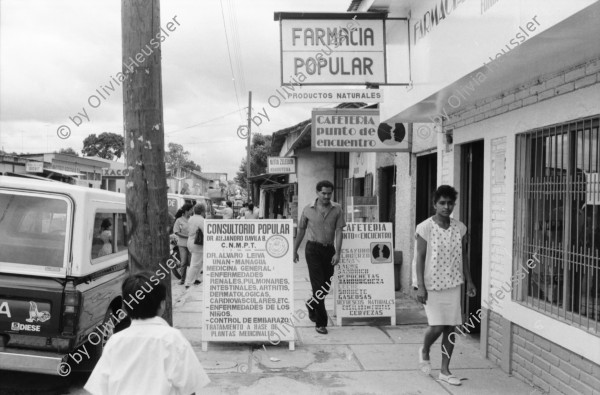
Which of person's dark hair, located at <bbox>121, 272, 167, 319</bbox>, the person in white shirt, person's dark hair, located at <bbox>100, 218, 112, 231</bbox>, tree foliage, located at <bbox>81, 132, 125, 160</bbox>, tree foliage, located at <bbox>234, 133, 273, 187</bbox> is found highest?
tree foliage, located at <bbox>81, 132, 125, 160</bbox>

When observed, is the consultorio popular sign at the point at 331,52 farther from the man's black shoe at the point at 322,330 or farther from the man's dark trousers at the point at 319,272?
the man's black shoe at the point at 322,330

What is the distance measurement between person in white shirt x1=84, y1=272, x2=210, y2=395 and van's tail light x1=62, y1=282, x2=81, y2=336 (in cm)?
224

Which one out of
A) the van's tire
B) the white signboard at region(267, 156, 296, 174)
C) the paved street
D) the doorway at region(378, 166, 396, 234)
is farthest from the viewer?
the white signboard at region(267, 156, 296, 174)

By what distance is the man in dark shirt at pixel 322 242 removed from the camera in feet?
22.1

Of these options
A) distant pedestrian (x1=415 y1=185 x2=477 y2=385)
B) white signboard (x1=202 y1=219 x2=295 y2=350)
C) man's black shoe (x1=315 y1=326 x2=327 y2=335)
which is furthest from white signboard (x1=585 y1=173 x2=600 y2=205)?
man's black shoe (x1=315 y1=326 x2=327 y2=335)

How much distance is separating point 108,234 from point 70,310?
125 cm

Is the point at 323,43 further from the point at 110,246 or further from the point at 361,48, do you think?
the point at 110,246

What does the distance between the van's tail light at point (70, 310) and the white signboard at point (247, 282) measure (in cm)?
171

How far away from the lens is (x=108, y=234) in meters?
5.63

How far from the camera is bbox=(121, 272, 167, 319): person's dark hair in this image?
8.04 ft

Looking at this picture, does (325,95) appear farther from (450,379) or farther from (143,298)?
(143,298)

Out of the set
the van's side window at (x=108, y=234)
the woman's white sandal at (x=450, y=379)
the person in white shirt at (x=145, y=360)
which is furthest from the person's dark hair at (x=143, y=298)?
the woman's white sandal at (x=450, y=379)

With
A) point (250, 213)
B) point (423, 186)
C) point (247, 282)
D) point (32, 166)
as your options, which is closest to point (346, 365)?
point (247, 282)

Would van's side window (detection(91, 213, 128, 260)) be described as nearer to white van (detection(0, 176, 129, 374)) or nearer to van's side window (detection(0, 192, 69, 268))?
white van (detection(0, 176, 129, 374))
